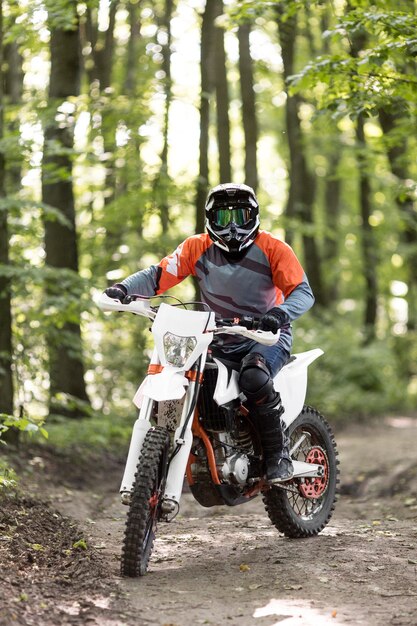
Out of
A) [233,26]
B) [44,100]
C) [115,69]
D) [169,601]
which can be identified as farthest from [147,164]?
[169,601]

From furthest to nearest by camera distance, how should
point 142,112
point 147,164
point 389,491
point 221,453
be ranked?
point 147,164
point 142,112
point 389,491
point 221,453

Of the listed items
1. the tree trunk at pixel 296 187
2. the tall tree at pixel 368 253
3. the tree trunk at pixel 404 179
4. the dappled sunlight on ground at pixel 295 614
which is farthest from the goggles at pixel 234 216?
the tall tree at pixel 368 253

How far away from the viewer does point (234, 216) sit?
19.9 feet

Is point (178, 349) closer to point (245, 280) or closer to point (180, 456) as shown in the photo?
point (180, 456)

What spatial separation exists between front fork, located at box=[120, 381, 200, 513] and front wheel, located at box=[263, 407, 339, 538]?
1218 millimetres

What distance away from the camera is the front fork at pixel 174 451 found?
5320 millimetres

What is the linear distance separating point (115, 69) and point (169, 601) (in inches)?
769

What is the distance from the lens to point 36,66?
64.7ft

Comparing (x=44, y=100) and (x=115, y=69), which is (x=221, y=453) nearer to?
(x=44, y=100)

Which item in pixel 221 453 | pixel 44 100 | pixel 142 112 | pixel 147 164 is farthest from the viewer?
pixel 147 164

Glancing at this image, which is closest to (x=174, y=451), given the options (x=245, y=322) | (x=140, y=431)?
(x=140, y=431)

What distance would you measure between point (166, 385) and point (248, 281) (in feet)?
3.62

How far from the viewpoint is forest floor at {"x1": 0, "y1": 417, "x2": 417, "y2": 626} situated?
465cm

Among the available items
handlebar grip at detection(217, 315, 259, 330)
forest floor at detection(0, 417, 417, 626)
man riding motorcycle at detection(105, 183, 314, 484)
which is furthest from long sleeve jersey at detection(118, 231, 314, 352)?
forest floor at detection(0, 417, 417, 626)
